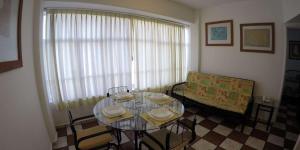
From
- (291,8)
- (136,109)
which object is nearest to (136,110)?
(136,109)

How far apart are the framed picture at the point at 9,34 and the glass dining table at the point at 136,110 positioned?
3.12 ft

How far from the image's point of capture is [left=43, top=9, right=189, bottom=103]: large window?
94.2 inches

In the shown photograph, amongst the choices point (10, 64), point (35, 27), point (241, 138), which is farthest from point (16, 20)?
point (241, 138)

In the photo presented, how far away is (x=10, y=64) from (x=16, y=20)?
1.27ft

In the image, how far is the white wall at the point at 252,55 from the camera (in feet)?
8.60

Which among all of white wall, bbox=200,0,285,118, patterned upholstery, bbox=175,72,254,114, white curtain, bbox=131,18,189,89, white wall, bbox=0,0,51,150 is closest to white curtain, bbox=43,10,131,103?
white curtain, bbox=131,18,189,89

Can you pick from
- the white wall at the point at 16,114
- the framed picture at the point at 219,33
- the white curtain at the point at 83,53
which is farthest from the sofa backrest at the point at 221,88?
the white wall at the point at 16,114

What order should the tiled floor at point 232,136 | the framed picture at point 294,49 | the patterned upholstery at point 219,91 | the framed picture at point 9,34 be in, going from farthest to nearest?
the framed picture at point 294,49, the patterned upholstery at point 219,91, the tiled floor at point 232,136, the framed picture at point 9,34

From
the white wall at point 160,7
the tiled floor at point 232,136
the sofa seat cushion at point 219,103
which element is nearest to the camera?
the tiled floor at point 232,136

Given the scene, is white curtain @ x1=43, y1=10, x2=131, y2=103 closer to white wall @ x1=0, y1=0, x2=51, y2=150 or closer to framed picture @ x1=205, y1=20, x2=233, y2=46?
white wall @ x1=0, y1=0, x2=51, y2=150

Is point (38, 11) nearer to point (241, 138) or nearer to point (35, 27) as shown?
point (35, 27)

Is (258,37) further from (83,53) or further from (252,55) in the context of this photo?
(83,53)

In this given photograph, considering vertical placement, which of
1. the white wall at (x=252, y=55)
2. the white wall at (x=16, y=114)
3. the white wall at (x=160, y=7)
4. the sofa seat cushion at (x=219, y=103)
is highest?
the white wall at (x=160, y=7)

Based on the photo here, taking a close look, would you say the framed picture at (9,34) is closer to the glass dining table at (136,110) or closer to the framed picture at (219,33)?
the glass dining table at (136,110)
